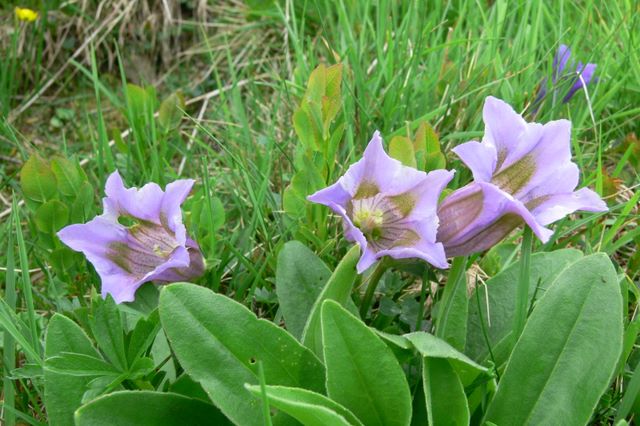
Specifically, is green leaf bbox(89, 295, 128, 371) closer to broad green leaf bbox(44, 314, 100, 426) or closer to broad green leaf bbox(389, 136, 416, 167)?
broad green leaf bbox(44, 314, 100, 426)

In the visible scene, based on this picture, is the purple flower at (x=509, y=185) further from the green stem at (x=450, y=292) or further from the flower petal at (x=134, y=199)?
the flower petal at (x=134, y=199)

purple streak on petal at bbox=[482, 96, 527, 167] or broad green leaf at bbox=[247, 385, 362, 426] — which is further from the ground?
purple streak on petal at bbox=[482, 96, 527, 167]

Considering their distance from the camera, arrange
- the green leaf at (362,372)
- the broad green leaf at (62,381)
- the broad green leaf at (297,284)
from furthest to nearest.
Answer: the broad green leaf at (297,284) < the broad green leaf at (62,381) < the green leaf at (362,372)

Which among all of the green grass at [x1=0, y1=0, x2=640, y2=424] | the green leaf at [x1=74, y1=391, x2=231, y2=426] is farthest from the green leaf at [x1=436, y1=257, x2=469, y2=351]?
the green leaf at [x1=74, y1=391, x2=231, y2=426]

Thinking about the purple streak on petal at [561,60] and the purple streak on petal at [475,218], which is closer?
the purple streak on petal at [475,218]

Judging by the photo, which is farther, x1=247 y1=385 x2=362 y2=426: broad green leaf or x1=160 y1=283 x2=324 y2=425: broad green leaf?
x1=160 y1=283 x2=324 y2=425: broad green leaf

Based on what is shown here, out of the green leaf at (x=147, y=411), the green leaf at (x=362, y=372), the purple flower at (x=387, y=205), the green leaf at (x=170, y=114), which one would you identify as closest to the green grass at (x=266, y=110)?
the green leaf at (x=170, y=114)

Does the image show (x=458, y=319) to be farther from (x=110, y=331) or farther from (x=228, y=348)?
(x=110, y=331)
